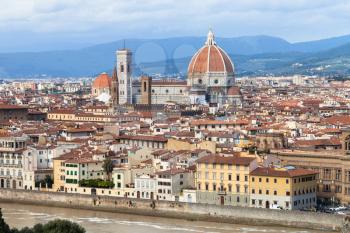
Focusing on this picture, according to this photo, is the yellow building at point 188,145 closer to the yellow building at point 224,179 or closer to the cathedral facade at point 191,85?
the yellow building at point 224,179

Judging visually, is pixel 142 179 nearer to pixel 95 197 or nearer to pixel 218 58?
pixel 95 197

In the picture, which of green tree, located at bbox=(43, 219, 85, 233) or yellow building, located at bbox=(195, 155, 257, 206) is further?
yellow building, located at bbox=(195, 155, 257, 206)

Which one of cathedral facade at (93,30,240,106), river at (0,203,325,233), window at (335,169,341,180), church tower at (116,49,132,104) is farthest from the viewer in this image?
cathedral facade at (93,30,240,106)

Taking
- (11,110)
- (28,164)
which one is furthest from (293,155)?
(11,110)

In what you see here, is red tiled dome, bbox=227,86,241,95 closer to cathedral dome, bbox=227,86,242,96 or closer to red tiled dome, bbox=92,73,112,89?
cathedral dome, bbox=227,86,242,96

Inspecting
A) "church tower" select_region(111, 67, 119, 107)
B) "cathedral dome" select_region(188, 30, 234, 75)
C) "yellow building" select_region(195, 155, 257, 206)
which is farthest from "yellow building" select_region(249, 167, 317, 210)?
"cathedral dome" select_region(188, 30, 234, 75)

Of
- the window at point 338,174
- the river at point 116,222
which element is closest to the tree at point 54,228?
the river at point 116,222
